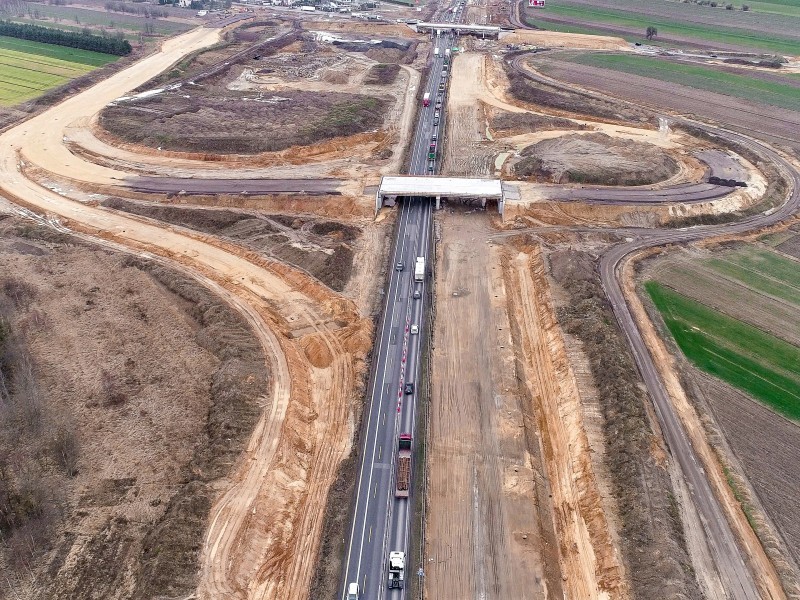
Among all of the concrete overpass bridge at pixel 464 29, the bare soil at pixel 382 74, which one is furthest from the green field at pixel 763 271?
the concrete overpass bridge at pixel 464 29

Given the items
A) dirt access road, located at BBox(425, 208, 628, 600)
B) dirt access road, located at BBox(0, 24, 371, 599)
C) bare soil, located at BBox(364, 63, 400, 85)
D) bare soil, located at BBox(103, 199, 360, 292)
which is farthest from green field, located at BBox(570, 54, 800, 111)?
dirt access road, located at BBox(0, 24, 371, 599)

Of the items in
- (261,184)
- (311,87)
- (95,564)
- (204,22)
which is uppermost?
(204,22)

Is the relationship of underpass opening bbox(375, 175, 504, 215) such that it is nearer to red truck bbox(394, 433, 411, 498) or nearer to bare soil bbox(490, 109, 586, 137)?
bare soil bbox(490, 109, 586, 137)

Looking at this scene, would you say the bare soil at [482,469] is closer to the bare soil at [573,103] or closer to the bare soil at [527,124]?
the bare soil at [527,124]

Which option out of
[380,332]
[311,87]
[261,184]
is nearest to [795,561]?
[380,332]

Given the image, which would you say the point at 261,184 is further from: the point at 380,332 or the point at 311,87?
the point at 311,87

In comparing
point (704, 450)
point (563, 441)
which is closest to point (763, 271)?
point (704, 450)
